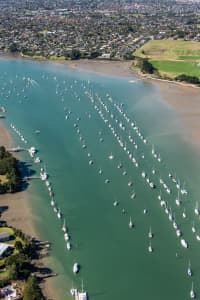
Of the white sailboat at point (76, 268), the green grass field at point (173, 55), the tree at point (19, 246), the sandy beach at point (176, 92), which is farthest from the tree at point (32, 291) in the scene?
the green grass field at point (173, 55)

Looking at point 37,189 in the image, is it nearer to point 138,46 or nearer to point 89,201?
point 89,201

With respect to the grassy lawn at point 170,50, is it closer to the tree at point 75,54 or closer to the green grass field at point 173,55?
the green grass field at point 173,55

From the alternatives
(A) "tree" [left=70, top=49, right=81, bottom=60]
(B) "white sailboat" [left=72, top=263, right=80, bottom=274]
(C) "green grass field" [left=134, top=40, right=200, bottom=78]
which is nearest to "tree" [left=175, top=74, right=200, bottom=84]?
(C) "green grass field" [left=134, top=40, right=200, bottom=78]

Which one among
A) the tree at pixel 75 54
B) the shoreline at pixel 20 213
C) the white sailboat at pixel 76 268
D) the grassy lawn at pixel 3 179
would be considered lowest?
the white sailboat at pixel 76 268

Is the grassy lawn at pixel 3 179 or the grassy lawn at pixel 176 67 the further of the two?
the grassy lawn at pixel 176 67

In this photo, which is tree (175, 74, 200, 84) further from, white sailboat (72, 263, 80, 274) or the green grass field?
white sailboat (72, 263, 80, 274)

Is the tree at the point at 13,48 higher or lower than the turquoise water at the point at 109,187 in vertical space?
higher

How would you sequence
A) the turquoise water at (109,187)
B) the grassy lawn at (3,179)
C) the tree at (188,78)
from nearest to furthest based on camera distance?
the turquoise water at (109,187) → the grassy lawn at (3,179) → the tree at (188,78)

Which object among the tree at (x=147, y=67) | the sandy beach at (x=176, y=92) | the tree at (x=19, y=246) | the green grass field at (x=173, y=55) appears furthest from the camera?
the green grass field at (x=173, y=55)
